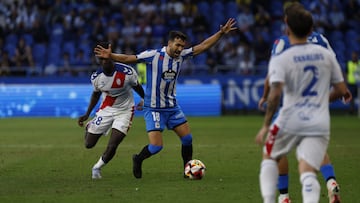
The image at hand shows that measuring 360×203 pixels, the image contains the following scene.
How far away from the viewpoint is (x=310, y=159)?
7.91 metres

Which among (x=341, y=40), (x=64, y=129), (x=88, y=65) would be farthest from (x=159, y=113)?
(x=341, y=40)

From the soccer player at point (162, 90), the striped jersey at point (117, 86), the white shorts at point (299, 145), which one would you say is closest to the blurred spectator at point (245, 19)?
the striped jersey at point (117, 86)

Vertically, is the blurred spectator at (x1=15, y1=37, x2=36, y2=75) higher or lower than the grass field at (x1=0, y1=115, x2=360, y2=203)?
higher

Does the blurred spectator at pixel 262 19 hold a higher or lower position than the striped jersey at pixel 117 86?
higher

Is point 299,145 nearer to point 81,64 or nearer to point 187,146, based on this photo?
point 187,146

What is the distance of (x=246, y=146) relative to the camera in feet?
57.5

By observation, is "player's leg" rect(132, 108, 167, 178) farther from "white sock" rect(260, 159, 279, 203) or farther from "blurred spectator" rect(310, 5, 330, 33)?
"blurred spectator" rect(310, 5, 330, 33)

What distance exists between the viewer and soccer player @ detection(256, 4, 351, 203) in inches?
308

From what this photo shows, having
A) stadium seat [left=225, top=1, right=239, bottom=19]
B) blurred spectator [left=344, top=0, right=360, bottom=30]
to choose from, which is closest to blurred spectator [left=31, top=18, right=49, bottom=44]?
stadium seat [left=225, top=1, right=239, bottom=19]

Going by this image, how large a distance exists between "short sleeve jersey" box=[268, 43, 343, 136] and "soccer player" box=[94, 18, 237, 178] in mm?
4502

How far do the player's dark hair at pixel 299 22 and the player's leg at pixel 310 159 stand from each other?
3.31 ft

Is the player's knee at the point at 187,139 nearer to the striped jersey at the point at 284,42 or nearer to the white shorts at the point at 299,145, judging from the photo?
the striped jersey at the point at 284,42

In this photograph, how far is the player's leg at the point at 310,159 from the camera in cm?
780

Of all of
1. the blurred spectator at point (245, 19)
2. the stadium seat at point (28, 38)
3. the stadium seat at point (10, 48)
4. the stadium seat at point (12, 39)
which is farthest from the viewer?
the stadium seat at point (12, 39)
